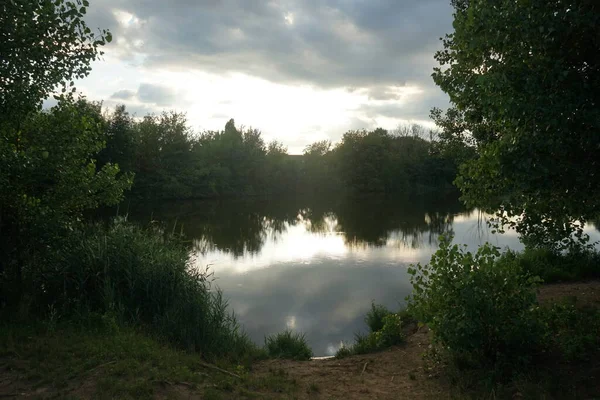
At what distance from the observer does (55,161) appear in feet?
28.6

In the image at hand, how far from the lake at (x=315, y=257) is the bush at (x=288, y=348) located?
1.21 meters

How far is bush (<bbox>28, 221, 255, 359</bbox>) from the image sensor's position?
7.78 metres

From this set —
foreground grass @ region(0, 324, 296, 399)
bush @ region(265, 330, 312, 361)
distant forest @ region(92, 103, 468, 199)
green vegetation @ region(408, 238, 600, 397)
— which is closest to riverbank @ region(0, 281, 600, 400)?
foreground grass @ region(0, 324, 296, 399)

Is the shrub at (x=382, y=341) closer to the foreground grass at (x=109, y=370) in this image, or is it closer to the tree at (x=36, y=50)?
the foreground grass at (x=109, y=370)

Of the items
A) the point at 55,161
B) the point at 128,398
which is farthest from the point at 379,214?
the point at 128,398

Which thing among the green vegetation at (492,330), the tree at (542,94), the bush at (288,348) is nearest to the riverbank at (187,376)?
the green vegetation at (492,330)

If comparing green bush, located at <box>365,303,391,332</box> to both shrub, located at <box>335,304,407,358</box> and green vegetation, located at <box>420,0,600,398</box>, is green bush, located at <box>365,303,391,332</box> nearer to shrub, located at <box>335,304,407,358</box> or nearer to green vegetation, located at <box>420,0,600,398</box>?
shrub, located at <box>335,304,407,358</box>

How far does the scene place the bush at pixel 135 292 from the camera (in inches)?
306

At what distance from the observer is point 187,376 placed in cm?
574

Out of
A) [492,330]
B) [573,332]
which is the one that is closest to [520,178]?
[492,330]

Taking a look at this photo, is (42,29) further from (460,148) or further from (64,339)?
(460,148)

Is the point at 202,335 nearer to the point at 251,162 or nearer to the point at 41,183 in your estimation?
the point at 41,183

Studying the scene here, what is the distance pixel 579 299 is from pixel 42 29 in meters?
10.9

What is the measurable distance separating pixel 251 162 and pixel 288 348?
5353 centimetres
